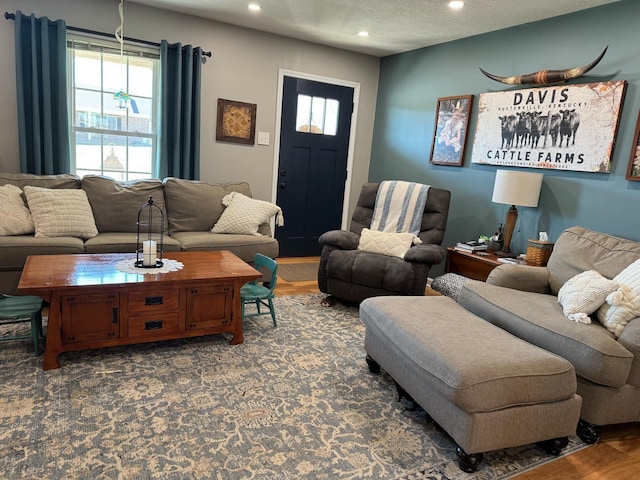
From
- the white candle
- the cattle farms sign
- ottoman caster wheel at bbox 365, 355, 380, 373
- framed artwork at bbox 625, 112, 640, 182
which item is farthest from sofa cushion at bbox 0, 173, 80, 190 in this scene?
framed artwork at bbox 625, 112, 640, 182

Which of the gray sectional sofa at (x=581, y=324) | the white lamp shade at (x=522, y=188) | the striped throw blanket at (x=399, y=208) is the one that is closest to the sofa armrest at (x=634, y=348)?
the gray sectional sofa at (x=581, y=324)

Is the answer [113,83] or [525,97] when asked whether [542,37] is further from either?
[113,83]

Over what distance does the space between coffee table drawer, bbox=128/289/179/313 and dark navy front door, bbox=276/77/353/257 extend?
2.57 metres

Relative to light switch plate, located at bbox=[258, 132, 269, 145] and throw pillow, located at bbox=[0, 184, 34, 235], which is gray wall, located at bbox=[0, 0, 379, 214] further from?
throw pillow, located at bbox=[0, 184, 34, 235]

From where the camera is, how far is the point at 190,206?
3766 millimetres

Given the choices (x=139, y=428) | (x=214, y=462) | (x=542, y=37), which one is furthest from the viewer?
(x=542, y=37)

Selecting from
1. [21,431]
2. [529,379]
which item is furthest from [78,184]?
[529,379]

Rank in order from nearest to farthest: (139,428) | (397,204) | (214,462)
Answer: (214,462) < (139,428) < (397,204)

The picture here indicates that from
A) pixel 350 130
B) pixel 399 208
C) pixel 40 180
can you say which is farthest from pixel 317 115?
pixel 40 180

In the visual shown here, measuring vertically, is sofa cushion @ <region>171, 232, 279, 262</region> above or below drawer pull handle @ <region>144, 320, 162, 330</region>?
above

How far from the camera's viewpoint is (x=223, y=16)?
402cm

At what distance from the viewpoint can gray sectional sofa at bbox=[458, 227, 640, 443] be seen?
6.29 ft

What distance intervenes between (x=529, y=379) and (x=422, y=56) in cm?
373

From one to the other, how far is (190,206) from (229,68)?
5.05ft
